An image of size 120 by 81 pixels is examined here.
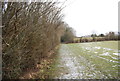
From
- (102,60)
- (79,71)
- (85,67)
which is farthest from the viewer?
(102,60)

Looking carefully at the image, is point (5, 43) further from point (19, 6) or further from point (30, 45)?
point (30, 45)

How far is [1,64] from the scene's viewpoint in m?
2.42

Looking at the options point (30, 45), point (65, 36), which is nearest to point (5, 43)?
point (30, 45)

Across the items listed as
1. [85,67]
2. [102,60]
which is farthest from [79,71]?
[102,60]

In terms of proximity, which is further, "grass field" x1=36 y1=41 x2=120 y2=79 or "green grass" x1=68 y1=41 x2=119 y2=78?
"green grass" x1=68 y1=41 x2=119 y2=78

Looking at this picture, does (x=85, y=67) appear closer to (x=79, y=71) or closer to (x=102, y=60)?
(x=79, y=71)

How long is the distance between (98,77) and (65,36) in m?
24.5

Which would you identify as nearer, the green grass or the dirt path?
the dirt path

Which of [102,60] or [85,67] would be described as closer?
[85,67]

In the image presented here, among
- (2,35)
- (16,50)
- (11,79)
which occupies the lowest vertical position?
(11,79)

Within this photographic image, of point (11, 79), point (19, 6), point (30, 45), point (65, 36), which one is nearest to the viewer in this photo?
point (19, 6)

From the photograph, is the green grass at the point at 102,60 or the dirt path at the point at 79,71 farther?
the green grass at the point at 102,60

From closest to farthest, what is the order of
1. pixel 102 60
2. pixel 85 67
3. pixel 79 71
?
pixel 79 71
pixel 85 67
pixel 102 60

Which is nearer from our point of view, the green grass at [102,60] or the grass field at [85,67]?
the grass field at [85,67]
